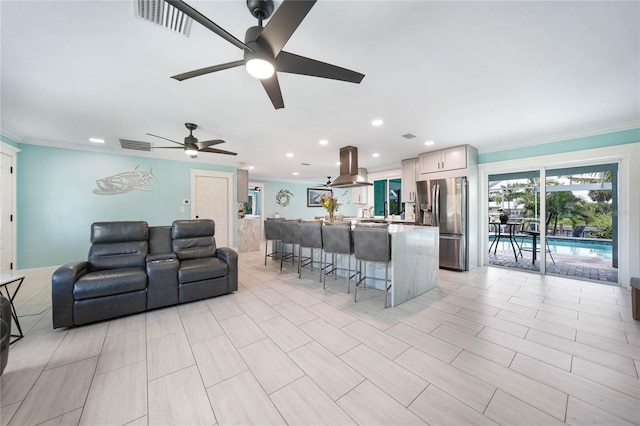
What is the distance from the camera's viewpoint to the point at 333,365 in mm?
1729

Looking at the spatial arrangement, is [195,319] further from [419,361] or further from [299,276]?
[419,361]

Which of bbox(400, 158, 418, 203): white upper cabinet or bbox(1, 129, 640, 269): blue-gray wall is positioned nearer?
bbox(1, 129, 640, 269): blue-gray wall

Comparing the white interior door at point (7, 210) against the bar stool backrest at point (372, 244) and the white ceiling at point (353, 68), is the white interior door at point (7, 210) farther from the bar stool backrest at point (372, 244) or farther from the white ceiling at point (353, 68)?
the bar stool backrest at point (372, 244)

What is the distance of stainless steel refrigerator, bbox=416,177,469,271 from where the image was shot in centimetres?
445

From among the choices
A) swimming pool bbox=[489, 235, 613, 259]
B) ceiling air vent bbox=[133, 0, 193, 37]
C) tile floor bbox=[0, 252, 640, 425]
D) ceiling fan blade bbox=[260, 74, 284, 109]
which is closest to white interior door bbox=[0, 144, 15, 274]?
tile floor bbox=[0, 252, 640, 425]

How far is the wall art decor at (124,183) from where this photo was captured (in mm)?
4715

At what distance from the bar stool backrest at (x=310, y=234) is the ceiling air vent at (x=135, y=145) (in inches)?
138

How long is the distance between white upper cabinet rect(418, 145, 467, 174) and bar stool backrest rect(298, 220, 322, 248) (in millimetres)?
2990

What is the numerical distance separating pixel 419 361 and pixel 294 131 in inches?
136

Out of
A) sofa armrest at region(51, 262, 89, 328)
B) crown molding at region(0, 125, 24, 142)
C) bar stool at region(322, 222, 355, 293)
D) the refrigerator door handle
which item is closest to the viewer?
sofa armrest at region(51, 262, 89, 328)

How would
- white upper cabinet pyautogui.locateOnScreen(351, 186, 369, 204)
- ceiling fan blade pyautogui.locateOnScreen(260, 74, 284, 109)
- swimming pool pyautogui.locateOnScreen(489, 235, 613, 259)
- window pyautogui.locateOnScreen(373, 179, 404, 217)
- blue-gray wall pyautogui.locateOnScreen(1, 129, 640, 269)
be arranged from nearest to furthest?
ceiling fan blade pyautogui.locateOnScreen(260, 74, 284, 109) < blue-gray wall pyautogui.locateOnScreen(1, 129, 640, 269) < swimming pool pyautogui.locateOnScreen(489, 235, 613, 259) < window pyautogui.locateOnScreen(373, 179, 404, 217) < white upper cabinet pyautogui.locateOnScreen(351, 186, 369, 204)

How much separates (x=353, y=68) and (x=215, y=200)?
514cm

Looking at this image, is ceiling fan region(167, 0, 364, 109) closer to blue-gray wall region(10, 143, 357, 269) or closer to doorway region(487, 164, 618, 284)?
blue-gray wall region(10, 143, 357, 269)

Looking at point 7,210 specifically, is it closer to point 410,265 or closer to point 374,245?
point 374,245
